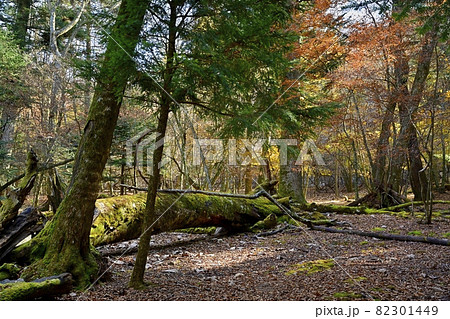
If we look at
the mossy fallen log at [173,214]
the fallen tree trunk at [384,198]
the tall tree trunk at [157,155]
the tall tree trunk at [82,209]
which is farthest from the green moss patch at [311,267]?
the fallen tree trunk at [384,198]

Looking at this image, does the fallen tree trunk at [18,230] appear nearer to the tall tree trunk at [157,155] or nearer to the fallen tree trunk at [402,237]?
the tall tree trunk at [157,155]

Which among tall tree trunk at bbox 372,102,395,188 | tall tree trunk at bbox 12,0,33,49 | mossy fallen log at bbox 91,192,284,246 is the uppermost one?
tall tree trunk at bbox 12,0,33,49

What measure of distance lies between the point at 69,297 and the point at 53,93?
9747 millimetres

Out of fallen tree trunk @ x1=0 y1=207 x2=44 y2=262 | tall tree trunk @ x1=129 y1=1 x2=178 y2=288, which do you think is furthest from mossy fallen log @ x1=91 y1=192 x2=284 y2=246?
tall tree trunk @ x1=129 y1=1 x2=178 y2=288

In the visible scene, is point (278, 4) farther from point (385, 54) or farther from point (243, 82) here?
point (385, 54)

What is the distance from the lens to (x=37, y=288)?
112 inches

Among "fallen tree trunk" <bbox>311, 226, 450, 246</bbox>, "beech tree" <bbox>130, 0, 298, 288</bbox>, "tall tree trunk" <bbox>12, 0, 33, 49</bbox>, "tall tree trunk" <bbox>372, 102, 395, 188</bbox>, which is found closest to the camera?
"beech tree" <bbox>130, 0, 298, 288</bbox>

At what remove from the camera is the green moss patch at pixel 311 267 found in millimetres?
3829

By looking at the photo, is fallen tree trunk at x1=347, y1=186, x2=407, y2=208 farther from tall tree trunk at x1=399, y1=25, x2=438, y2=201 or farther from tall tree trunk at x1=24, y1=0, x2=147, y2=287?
tall tree trunk at x1=24, y1=0, x2=147, y2=287

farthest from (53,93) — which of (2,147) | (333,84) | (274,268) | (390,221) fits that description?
(390,221)

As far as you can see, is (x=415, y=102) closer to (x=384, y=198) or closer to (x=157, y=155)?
(x=384, y=198)

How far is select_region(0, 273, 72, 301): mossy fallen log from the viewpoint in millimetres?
2732

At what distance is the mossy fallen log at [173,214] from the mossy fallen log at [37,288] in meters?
1.66

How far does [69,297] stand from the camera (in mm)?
3086
